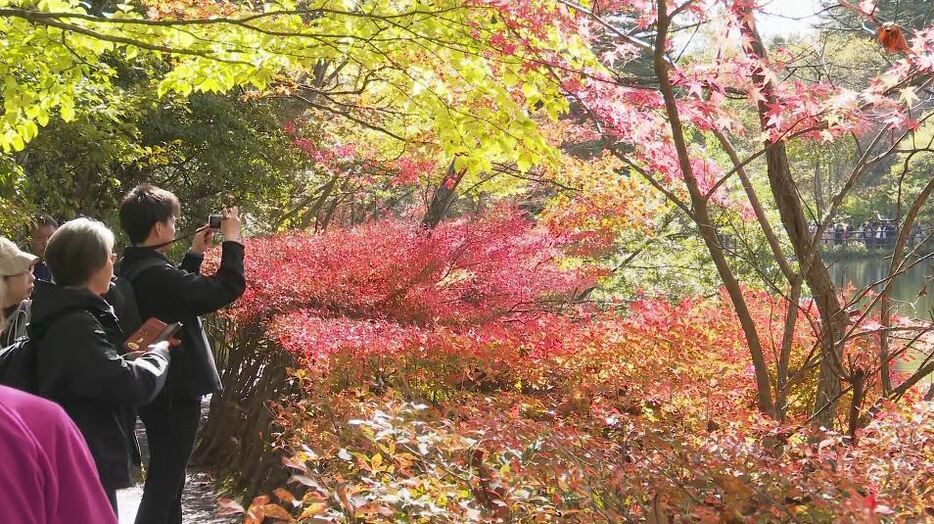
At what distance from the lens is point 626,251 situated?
44.7ft

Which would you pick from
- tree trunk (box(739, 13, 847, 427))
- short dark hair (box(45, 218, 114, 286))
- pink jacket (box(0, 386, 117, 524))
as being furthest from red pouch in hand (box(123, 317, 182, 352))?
tree trunk (box(739, 13, 847, 427))

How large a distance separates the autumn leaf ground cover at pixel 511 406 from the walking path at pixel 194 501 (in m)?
0.41

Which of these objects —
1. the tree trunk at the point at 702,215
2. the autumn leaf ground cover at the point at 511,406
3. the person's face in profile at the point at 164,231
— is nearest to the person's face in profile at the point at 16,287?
the person's face in profile at the point at 164,231

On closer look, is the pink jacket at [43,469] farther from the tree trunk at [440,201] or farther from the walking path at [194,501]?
the tree trunk at [440,201]

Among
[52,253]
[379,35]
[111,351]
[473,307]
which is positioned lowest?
[473,307]

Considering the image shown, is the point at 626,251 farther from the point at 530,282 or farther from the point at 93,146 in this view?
the point at 93,146

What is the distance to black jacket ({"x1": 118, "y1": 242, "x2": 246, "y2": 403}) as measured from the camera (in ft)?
11.1

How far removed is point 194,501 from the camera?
5641mm

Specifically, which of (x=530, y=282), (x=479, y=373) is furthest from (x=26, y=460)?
(x=530, y=282)

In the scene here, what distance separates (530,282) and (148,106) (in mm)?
5215

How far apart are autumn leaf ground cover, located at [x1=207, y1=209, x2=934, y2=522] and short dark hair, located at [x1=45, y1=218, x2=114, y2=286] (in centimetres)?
89

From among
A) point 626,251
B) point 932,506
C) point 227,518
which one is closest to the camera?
point 932,506

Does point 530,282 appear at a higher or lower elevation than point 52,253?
lower

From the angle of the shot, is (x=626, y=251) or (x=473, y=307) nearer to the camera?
(x=473, y=307)
